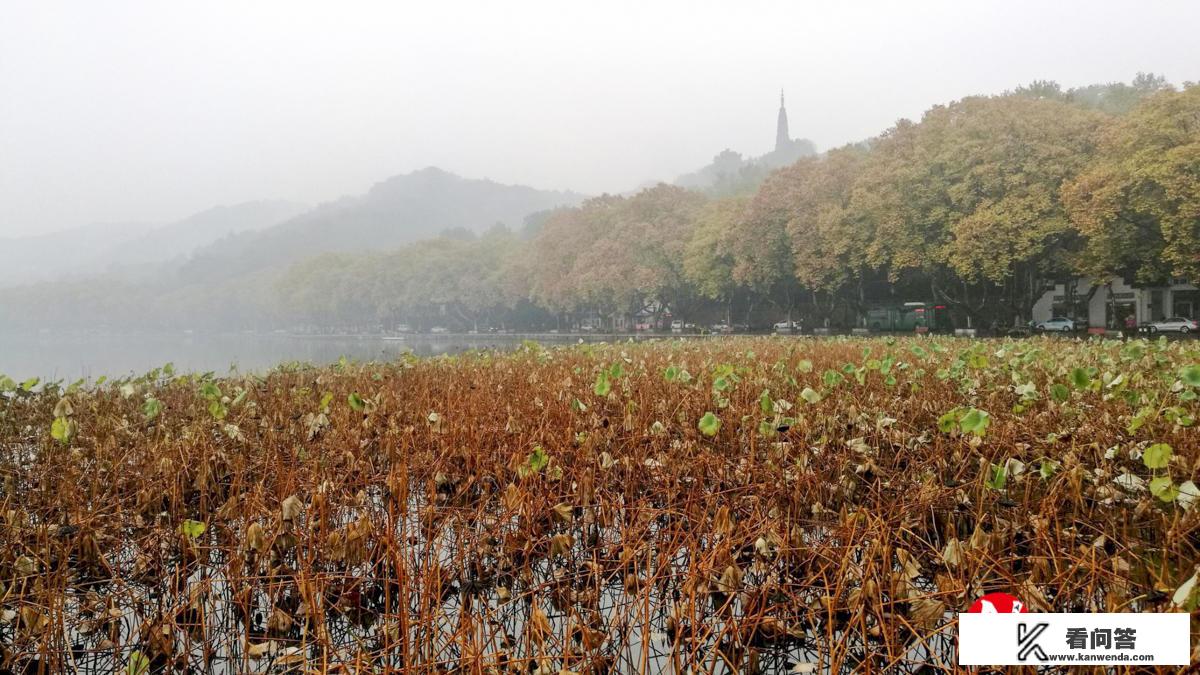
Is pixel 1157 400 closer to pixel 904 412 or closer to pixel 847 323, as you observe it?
pixel 904 412

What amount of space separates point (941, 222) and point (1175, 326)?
49.9ft

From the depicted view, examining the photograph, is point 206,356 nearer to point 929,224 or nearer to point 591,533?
point 929,224

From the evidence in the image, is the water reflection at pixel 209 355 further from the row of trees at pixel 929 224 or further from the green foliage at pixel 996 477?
the green foliage at pixel 996 477

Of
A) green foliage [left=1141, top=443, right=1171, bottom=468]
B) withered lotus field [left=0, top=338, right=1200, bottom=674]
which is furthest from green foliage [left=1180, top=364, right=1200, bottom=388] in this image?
green foliage [left=1141, top=443, right=1171, bottom=468]

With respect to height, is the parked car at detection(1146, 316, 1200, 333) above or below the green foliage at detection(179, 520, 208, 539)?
below

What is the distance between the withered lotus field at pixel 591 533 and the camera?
2143 millimetres

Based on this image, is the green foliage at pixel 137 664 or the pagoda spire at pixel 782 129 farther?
the pagoda spire at pixel 782 129

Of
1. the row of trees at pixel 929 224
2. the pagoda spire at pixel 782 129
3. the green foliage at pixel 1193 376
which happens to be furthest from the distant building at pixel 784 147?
the green foliage at pixel 1193 376

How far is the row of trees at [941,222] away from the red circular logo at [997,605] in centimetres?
2507

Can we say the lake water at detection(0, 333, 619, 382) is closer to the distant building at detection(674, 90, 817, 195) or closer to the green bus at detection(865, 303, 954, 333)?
the green bus at detection(865, 303, 954, 333)

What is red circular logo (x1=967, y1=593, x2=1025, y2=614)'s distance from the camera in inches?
73.6

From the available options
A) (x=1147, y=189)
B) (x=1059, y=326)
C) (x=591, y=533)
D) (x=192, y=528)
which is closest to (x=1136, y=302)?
(x=1059, y=326)

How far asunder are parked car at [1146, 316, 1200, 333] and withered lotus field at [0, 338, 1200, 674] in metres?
31.0

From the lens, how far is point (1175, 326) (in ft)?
105
